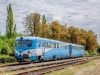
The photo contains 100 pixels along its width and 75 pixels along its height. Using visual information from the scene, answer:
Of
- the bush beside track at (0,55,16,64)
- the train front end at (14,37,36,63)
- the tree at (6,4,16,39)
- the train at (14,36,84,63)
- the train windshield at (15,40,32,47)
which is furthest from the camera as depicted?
the tree at (6,4,16,39)

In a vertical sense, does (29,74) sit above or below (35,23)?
below

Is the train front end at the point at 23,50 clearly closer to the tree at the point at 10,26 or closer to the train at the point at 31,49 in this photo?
the train at the point at 31,49

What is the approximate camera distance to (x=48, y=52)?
114ft

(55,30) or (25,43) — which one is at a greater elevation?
(55,30)

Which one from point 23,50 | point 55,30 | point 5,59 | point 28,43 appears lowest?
point 5,59

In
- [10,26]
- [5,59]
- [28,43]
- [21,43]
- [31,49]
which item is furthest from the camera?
[10,26]

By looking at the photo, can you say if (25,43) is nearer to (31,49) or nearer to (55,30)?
(31,49)

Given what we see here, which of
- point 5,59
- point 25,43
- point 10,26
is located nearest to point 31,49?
point 25,43

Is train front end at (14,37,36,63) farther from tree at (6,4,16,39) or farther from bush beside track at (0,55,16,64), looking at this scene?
tree at (6,4,16,39)

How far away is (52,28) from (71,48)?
852 inches

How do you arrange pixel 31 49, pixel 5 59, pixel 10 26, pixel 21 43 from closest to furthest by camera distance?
pixel 31 49 → pixel 21 43 → pixel 5 59 → pixel 10 26

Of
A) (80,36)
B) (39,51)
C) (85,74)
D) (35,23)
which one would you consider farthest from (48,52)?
(80,36)

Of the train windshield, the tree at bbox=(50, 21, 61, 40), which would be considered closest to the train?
the train windshield

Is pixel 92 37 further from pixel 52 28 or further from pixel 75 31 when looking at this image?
pixel 52 28
